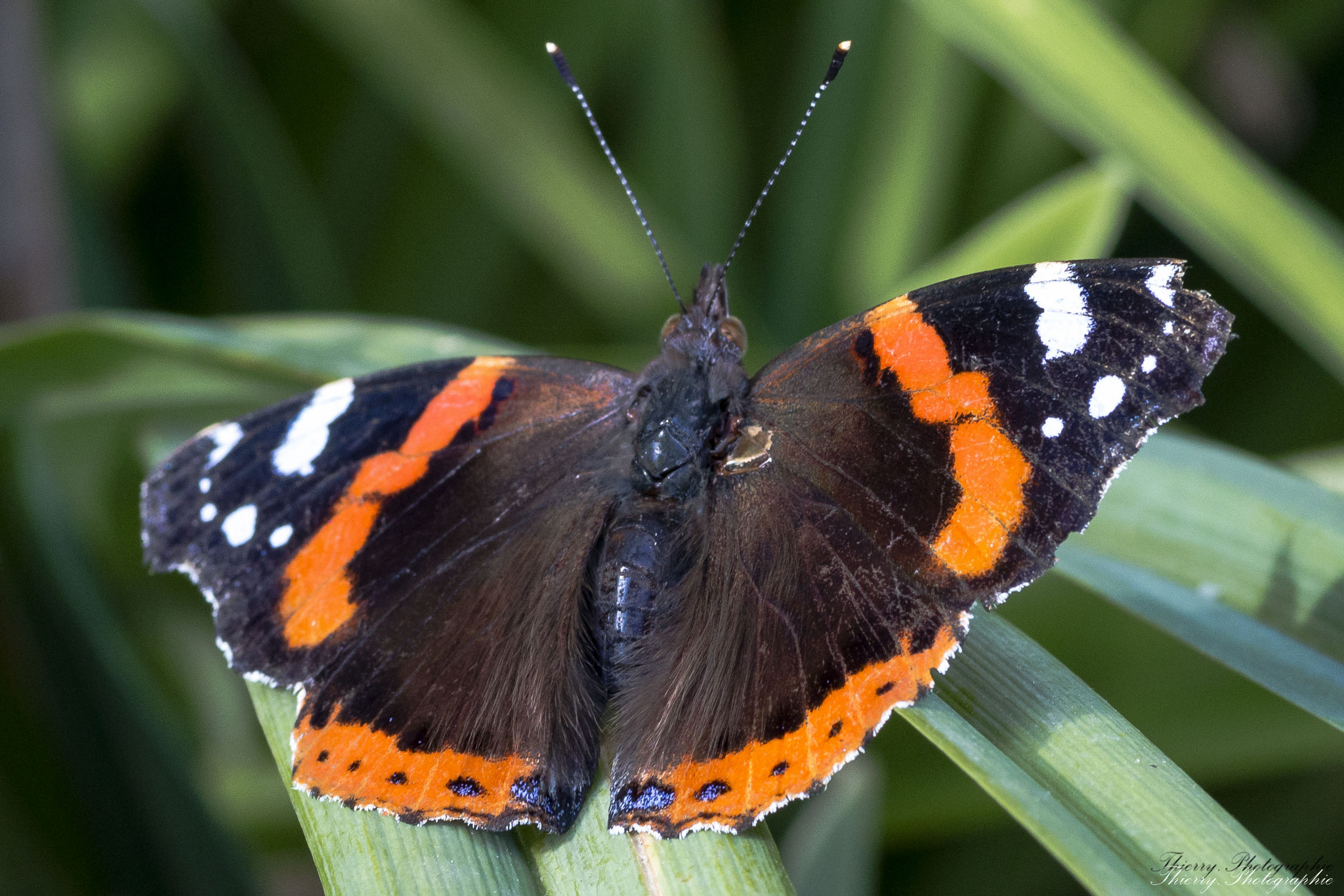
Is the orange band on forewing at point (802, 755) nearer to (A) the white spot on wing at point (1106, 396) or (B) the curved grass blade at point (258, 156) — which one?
(A) the white spot on wing at point (1106, 396)

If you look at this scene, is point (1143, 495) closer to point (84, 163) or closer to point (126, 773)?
point (126, 773)

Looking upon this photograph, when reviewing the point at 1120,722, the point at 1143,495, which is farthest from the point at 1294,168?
the point at 1120,722

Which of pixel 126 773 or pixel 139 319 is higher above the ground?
pixel 139 319

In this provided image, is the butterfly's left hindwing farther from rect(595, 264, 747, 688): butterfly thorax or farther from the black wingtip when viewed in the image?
the black wingtip

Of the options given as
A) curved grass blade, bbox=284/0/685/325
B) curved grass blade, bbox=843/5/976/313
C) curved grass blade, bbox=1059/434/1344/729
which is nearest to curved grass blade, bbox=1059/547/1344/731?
curved grass blade, bbox=1059/434/1344/729

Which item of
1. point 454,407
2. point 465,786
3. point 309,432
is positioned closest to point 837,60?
point 454,407

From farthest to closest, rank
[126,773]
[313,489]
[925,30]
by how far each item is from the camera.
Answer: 1. [925,30]
2. [126,773]
3. [313,489]

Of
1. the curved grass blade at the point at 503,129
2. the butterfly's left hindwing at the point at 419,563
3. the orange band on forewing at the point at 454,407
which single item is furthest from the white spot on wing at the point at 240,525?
the curved grass blade at the point at 503,129

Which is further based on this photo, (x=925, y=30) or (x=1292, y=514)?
(x=925, y=30)
